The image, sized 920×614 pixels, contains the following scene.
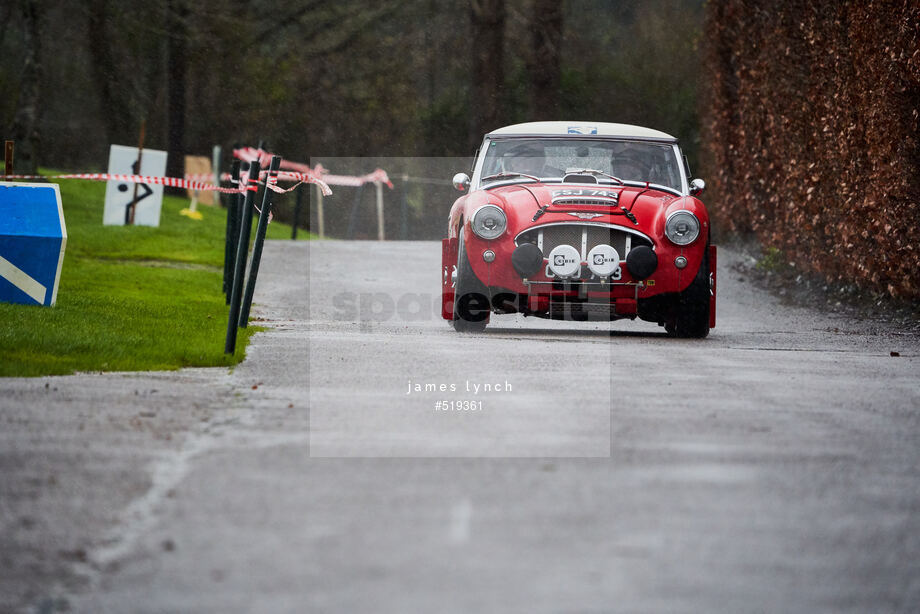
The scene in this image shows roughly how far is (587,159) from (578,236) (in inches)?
54.6

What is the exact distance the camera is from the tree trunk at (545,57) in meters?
25.6

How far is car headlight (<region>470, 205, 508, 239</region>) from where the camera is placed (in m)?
9.95

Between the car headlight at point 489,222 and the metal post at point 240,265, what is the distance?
1.93m

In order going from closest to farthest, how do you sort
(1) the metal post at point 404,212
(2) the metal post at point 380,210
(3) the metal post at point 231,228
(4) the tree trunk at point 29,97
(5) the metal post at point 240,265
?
(5) the metal post at point 240,265 → (3) the metal post at point 231,228 → (4) the tree trunk at point 29,97 → (2) the metal post at point 380,210 → (1) the metal post at point 404,212

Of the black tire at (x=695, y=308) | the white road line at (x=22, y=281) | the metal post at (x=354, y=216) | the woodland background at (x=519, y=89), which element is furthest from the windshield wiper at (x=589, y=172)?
the metal post at (x=354, y=216)

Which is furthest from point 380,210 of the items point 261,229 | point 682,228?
point 261,229

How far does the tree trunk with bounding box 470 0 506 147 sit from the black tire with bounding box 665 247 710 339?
16.7 meters

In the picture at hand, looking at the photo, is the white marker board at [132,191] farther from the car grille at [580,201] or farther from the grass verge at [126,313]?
the car grille at [580,201]

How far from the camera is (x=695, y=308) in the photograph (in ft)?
34.0

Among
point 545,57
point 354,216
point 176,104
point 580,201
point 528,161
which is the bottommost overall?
point 580,201

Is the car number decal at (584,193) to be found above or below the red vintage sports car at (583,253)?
above

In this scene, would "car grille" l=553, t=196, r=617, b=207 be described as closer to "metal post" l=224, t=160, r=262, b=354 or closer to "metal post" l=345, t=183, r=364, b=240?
"metal post" l=224, t=160, r=262, b=354

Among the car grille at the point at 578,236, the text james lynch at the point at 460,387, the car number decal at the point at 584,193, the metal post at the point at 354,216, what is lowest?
the text james lynch at the point at 460,387

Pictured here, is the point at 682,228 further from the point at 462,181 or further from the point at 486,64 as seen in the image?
the point at 486,64
